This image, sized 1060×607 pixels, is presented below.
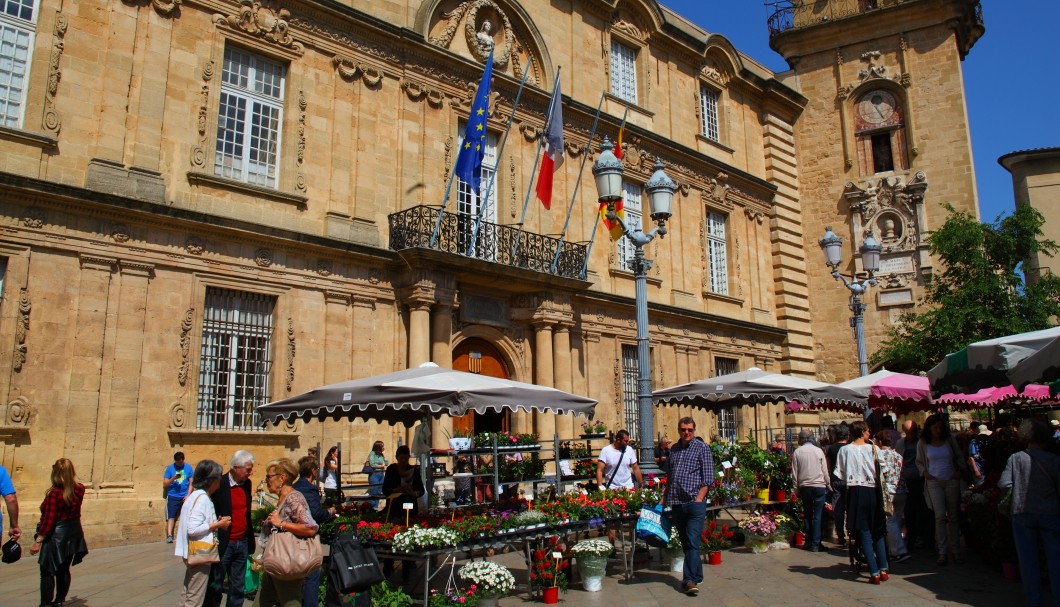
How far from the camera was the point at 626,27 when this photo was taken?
22.7 m

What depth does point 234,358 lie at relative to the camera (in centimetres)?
1387

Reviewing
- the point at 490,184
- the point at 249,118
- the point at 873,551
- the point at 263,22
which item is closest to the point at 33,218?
the point at 249,118

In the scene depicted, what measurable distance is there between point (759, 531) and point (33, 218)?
37.0 feet

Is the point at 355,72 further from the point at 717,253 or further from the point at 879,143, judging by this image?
the point at 879,143

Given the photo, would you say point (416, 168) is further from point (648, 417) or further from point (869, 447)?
point (869, 447)

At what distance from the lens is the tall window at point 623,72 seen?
22.3 meters

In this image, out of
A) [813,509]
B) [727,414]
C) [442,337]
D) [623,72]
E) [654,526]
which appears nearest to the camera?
[654,526]

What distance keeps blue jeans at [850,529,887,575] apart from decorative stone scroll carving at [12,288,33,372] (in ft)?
36.6

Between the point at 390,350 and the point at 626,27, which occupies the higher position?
the point at 626,27

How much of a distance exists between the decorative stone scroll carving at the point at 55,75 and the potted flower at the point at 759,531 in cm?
1175

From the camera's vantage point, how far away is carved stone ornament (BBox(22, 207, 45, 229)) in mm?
11820

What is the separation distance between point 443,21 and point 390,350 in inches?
302

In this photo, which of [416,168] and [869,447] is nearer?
[869,447]

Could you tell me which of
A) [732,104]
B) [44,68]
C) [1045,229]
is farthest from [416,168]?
[1045,229]
